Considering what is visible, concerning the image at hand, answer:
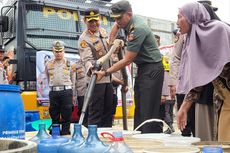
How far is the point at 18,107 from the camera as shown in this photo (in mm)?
1652

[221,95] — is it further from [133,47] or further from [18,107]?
[18,107]

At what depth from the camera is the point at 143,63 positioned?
372 centimetres

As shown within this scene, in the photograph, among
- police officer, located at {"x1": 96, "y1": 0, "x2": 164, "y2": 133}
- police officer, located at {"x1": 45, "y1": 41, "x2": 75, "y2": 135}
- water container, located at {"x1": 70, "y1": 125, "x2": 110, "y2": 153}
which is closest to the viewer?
water container, located at {"x1": 70, "y1": 125, "x2": 110, "y2": 153}

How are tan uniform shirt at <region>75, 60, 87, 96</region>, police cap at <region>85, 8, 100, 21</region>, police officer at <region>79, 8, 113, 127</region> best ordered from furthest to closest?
tan uniform shirt at <region>75, 60, 87, 96</region>
police cap at <region>85, 8, 100, 21</region>
police officer at <region>79, 8, 113, 127</region>

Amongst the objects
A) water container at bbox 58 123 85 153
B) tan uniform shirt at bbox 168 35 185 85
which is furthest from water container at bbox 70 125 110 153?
tan uniform shirt at bbox 168 35 185 85

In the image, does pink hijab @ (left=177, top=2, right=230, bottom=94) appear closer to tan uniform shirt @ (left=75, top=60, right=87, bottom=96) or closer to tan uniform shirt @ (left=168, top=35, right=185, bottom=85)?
tan uniform shirt @ (left=168, top=35, right=185, bottom=85)

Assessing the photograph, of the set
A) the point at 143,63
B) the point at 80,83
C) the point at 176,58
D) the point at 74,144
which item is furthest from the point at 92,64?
the point at 74,144

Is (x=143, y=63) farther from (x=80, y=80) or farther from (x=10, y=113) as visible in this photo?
(x=80, y=80)

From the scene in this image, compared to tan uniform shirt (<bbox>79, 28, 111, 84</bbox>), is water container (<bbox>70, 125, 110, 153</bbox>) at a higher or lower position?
lower

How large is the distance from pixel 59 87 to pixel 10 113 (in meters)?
4.11

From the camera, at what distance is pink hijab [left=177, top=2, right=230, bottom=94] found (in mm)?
2518

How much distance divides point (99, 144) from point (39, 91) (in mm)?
4713

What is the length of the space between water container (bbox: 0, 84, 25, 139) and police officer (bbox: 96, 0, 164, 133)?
1.94 meters

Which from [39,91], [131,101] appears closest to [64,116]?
[39,91]
